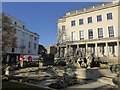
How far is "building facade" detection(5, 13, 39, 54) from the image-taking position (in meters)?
65.2

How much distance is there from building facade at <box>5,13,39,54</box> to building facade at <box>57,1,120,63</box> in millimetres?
17459

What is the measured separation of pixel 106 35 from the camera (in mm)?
42938

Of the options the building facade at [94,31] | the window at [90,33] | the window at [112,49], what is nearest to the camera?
the building facade at [94,31]

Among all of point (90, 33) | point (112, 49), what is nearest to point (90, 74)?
point (112, 49)

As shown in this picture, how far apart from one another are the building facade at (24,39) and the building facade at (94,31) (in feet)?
57.3

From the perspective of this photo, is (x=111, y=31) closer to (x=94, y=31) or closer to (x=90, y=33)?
(x=94, y=31)

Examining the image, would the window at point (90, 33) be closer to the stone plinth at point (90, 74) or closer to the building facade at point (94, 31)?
the building facade at point (94, 31)

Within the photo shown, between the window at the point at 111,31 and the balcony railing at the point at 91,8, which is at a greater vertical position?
the balcony railing at the point at 91,8

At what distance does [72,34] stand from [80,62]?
21.3 m

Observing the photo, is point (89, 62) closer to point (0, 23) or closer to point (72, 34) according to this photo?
point (0, 23)

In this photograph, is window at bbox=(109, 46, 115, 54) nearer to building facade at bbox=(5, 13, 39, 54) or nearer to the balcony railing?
the balcony railing

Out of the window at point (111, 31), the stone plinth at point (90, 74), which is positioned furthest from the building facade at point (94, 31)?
the stone plinth at point (90, 74)

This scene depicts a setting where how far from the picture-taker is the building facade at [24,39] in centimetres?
6521

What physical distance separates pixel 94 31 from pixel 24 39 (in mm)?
30725
